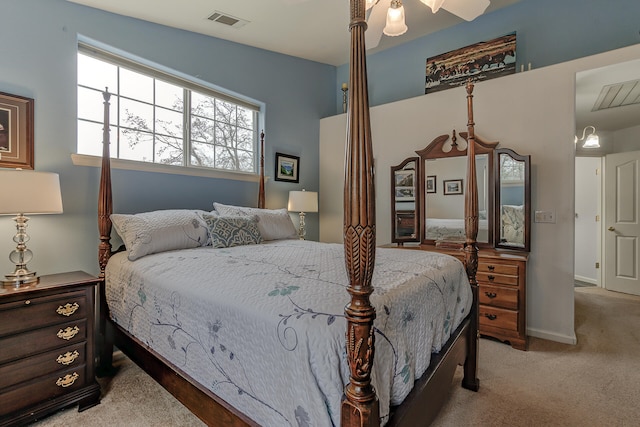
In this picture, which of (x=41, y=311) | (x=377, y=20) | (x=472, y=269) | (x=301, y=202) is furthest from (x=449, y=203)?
(x=41, y=311)

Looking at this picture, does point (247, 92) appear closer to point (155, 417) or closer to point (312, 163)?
point (312, 163)

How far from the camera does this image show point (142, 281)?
174 cm

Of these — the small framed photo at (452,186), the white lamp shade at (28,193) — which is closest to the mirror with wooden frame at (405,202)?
the small framed photo at (452,186)

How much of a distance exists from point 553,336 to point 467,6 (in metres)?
2.79

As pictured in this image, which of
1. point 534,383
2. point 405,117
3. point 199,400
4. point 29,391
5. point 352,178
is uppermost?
point 405,117

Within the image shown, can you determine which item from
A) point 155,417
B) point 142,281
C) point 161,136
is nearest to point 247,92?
point 161,136

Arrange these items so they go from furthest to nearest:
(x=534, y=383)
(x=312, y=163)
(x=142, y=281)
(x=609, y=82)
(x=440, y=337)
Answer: (x=312, y=163) → (x=609, y=82) → (x=534, y=383) → (x=142, y=281) → (x=440, y=337)

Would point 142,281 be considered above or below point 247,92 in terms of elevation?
below

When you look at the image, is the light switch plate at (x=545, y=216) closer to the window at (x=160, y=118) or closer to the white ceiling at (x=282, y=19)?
the white ceiling at (x=282, y=19)

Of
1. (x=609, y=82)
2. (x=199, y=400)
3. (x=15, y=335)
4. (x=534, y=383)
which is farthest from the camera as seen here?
(x=609, y=82)

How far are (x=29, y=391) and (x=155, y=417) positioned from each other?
664 millimetres

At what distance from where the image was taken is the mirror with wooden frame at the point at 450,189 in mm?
3094

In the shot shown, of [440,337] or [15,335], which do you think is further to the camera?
[15,335]

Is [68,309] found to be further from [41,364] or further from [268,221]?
[268,221]
